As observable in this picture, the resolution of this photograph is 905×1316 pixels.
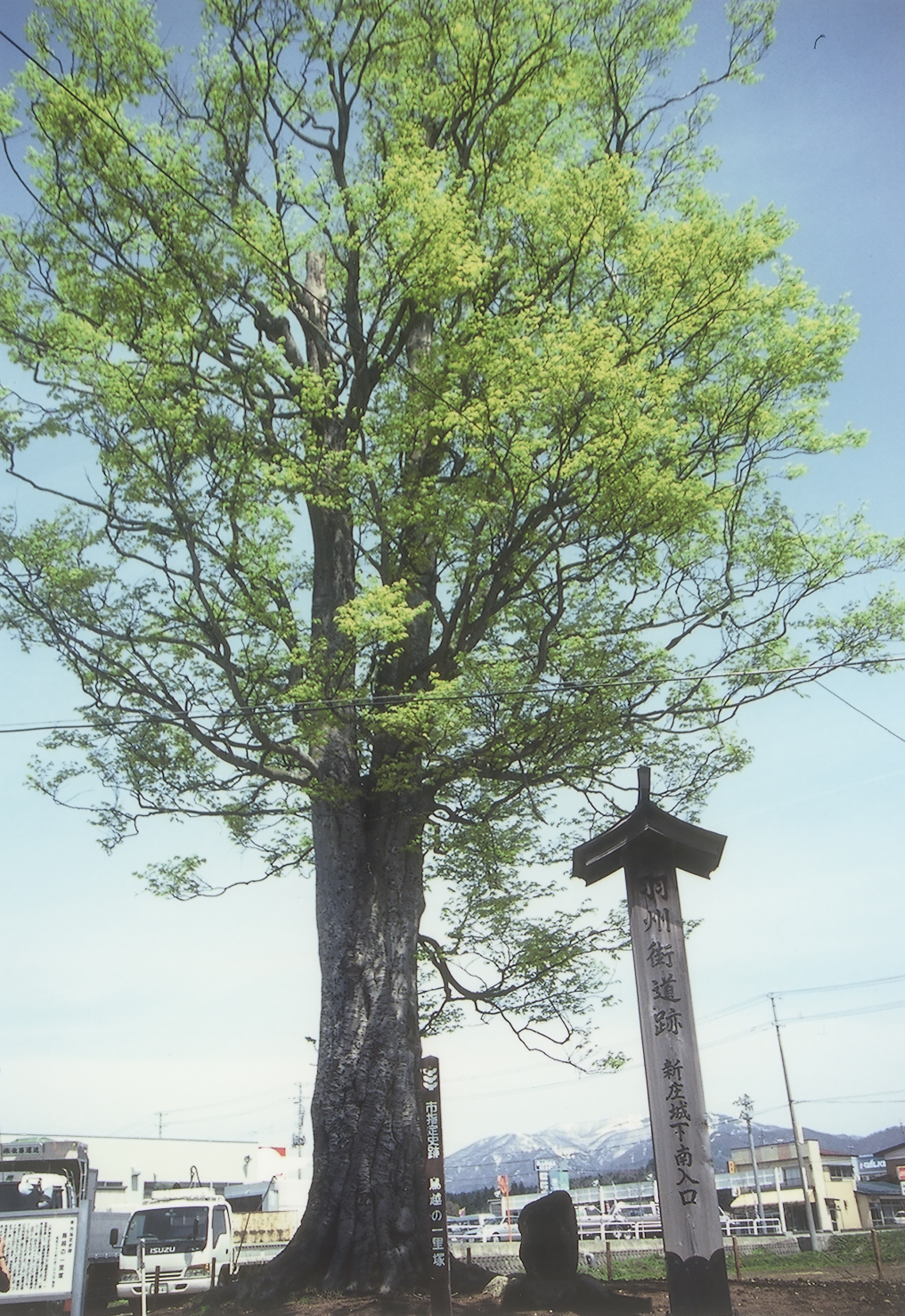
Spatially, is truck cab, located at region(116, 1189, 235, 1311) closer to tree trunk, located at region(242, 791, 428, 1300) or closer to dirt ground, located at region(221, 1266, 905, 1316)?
tree trunk, located at region(242, 791, 428, 1300)

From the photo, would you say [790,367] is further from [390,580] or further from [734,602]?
[390,580]

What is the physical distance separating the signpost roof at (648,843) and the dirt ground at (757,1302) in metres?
4.34

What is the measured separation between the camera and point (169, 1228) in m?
14.5

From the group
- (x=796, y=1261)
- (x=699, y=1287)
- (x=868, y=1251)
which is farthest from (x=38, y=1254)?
(x=868, y=1251)

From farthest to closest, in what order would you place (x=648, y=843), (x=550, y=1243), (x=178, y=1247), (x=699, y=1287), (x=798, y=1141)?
(x=798, y=1141)
(x=178, y=1247)
(x=550, y=1243)
(x=648, y=843)
(x=699, y=1287)

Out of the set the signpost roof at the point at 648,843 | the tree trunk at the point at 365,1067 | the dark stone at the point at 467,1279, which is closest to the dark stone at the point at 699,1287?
the signpost roof at the point at 648,843

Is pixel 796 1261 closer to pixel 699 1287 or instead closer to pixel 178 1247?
pixel 178 1247

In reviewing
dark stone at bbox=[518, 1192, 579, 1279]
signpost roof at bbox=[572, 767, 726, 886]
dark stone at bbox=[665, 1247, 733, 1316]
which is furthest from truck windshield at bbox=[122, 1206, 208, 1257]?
signpost roof at bbox=[572, 767, 726, 886]

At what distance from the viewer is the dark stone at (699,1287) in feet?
20.6

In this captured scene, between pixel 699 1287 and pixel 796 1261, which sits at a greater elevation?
pixel 699 1287

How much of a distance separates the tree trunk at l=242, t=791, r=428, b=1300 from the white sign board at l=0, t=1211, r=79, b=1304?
176 centimetres

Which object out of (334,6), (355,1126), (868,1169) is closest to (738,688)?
(355,1126)

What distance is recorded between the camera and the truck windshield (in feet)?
47.2

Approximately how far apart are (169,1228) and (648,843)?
11785mm
